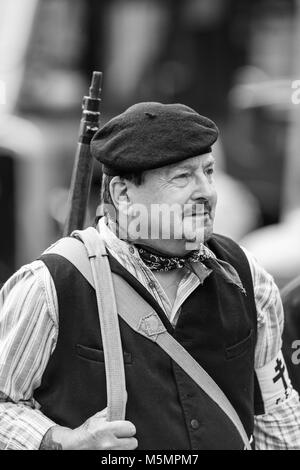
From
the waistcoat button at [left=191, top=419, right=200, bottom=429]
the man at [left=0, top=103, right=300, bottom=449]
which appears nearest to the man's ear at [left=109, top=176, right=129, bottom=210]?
the man at [left=0, top=103, right=300, bottom=449]

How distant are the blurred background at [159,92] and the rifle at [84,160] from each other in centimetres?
247

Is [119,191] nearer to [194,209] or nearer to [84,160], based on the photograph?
[194,209]

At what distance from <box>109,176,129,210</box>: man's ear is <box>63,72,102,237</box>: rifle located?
326mm

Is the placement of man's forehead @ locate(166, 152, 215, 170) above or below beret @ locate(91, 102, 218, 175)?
below

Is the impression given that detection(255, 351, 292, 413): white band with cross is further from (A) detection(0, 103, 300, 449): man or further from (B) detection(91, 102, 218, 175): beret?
(B) detection(91, 102, 218, 175): beret

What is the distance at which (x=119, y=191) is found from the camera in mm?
2514

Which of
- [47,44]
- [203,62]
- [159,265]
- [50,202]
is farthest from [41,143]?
[159,265]

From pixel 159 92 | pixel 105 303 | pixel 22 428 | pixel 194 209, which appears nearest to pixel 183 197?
pixel 194 209

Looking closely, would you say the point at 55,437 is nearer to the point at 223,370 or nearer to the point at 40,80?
the point at 223,370

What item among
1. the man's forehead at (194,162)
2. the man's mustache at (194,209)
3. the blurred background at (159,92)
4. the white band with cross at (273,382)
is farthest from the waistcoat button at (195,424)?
the blurred background at (159,92)

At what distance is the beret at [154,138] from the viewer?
2365 millimetres

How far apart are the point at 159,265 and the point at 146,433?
43 centimetres

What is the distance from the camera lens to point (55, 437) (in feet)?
7.77

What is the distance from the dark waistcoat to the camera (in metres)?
2.38
